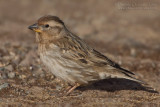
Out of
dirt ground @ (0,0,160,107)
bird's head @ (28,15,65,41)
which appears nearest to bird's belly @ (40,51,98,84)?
dirt ground @ (0,0,160,107)

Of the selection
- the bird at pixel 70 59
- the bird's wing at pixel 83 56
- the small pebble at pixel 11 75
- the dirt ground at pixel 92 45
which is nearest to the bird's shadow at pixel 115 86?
the dirt ground at pixel 92 45

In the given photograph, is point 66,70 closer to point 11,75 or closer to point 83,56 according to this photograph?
point 83,56

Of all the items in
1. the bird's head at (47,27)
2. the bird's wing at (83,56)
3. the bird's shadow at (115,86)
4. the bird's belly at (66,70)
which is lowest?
the bird's shadow at (115,86)

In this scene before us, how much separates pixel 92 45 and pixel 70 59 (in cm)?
391

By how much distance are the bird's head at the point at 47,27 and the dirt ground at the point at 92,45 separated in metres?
1.09

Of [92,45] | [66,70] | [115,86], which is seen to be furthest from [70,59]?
[92,45]

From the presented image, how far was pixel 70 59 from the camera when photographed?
24.6ft

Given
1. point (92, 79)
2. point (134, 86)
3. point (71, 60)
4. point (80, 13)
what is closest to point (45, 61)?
point (71, 60)

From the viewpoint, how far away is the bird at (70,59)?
7352 millimetres

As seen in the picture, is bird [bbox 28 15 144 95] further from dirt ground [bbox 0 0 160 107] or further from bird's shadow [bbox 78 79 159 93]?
bird's shadow [bbox 78 79 159 93]

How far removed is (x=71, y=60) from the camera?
7484mm

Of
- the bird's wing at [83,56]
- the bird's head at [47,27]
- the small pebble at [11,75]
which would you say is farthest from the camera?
the small pebble at [11,75]

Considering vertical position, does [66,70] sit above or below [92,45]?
below

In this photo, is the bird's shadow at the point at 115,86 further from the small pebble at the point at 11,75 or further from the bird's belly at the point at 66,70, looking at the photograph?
the small pebble at the point at 11,75
